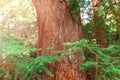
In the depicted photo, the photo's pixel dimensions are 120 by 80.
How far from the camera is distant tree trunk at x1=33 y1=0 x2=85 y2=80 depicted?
13.1ft

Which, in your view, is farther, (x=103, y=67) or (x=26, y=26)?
(x=26, y=26)

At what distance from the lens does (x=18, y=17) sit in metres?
7.62

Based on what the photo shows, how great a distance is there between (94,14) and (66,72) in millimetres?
1561

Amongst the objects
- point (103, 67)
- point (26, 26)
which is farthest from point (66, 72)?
point (26, 26)

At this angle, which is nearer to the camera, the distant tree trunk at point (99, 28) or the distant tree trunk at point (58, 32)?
the distant tree trunk at point (58, 32)

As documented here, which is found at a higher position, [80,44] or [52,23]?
[52,23]

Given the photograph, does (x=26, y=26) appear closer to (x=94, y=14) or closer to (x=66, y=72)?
(x=94, y=14)

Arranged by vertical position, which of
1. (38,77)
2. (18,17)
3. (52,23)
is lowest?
(38,77)

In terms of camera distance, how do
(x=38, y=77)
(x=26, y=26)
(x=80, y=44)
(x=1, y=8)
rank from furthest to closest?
(x=1, y=8)
(x=26, y=26)
(x=38, y=77)
(x=80, y=44)

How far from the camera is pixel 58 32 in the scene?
4062 mm

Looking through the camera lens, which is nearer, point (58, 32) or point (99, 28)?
point (58, 32)

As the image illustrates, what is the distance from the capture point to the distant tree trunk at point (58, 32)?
399cm

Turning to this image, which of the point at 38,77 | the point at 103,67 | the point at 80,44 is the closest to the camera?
the point at 80,44

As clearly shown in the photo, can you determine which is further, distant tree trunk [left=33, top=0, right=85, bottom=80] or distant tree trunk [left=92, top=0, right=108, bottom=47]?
distant tree trunk [left=92, top=0, right=108, bottom=47]
